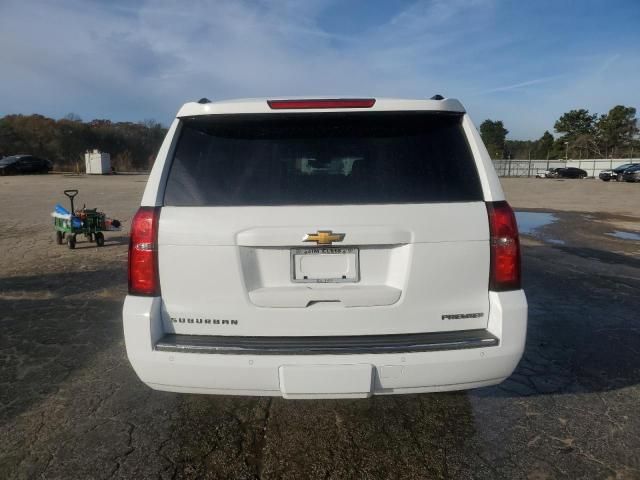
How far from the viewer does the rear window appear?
242cm

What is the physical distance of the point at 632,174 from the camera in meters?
43.2

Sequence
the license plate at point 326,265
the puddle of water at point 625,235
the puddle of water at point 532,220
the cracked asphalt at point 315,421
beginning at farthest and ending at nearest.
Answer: the puddle of water at point 532,220, the puddle of water at point 625,235, the cracked asphalt at point 315,421, the license plate at point 326,265

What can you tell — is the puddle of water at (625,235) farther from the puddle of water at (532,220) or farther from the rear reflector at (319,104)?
the rear reflector at (319,104)

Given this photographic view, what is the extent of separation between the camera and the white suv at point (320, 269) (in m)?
2.31

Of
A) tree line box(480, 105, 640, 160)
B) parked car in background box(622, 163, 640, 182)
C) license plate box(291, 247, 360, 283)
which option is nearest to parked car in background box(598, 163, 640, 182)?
parked car in background box(622, 163, 640, 182)

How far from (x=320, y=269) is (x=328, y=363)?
0.47m

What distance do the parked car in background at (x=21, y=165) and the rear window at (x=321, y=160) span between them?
45847mm

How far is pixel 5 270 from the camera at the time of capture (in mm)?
6941

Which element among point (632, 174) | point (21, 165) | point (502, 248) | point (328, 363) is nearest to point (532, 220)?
point (502, 248)

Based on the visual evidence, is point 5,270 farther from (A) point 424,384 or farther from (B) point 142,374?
(A) point 424,384

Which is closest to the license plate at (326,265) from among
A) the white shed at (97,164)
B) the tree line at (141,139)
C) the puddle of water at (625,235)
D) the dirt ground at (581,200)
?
the puddle of water at (625,235)

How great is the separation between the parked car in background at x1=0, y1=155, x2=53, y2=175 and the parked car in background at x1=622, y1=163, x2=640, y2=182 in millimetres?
54894

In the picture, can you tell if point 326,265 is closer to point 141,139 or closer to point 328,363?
point 328,363

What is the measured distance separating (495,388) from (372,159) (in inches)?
79.5
